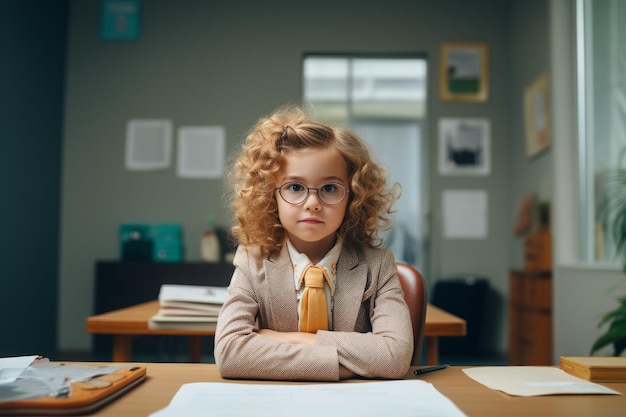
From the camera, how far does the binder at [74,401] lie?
0.67 meters

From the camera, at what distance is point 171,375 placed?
3.01ft

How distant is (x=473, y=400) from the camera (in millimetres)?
770

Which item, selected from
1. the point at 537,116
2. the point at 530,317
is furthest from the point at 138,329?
the point at 537,116

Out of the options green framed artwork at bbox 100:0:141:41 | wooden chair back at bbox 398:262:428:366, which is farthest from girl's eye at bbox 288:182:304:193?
green framed artwork at bbox 100:0:141:41

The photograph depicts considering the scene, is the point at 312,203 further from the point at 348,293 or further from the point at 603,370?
the point at 603,370

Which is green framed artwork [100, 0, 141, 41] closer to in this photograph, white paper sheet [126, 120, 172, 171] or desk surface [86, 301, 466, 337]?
white paper sheet [126, 120, 172, 171]

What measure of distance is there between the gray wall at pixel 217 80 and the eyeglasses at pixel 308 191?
3.85m

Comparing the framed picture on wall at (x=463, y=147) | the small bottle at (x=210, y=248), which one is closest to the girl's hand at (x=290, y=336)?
the small bottle at (x=210, y=248)

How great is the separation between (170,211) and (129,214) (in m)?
0.33

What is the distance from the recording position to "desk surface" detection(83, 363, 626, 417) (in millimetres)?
711

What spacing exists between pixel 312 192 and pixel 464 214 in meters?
3.98

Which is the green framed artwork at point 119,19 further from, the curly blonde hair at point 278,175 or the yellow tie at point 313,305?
the yellow tie at point 313,305

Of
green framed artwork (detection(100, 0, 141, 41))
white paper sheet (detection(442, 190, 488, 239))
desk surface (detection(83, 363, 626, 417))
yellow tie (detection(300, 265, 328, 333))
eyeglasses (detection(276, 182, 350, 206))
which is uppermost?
green framed artwork (detection(100, 0, 141, 41))

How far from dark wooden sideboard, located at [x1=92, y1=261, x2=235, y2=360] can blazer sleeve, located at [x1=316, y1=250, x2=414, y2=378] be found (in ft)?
10.9
